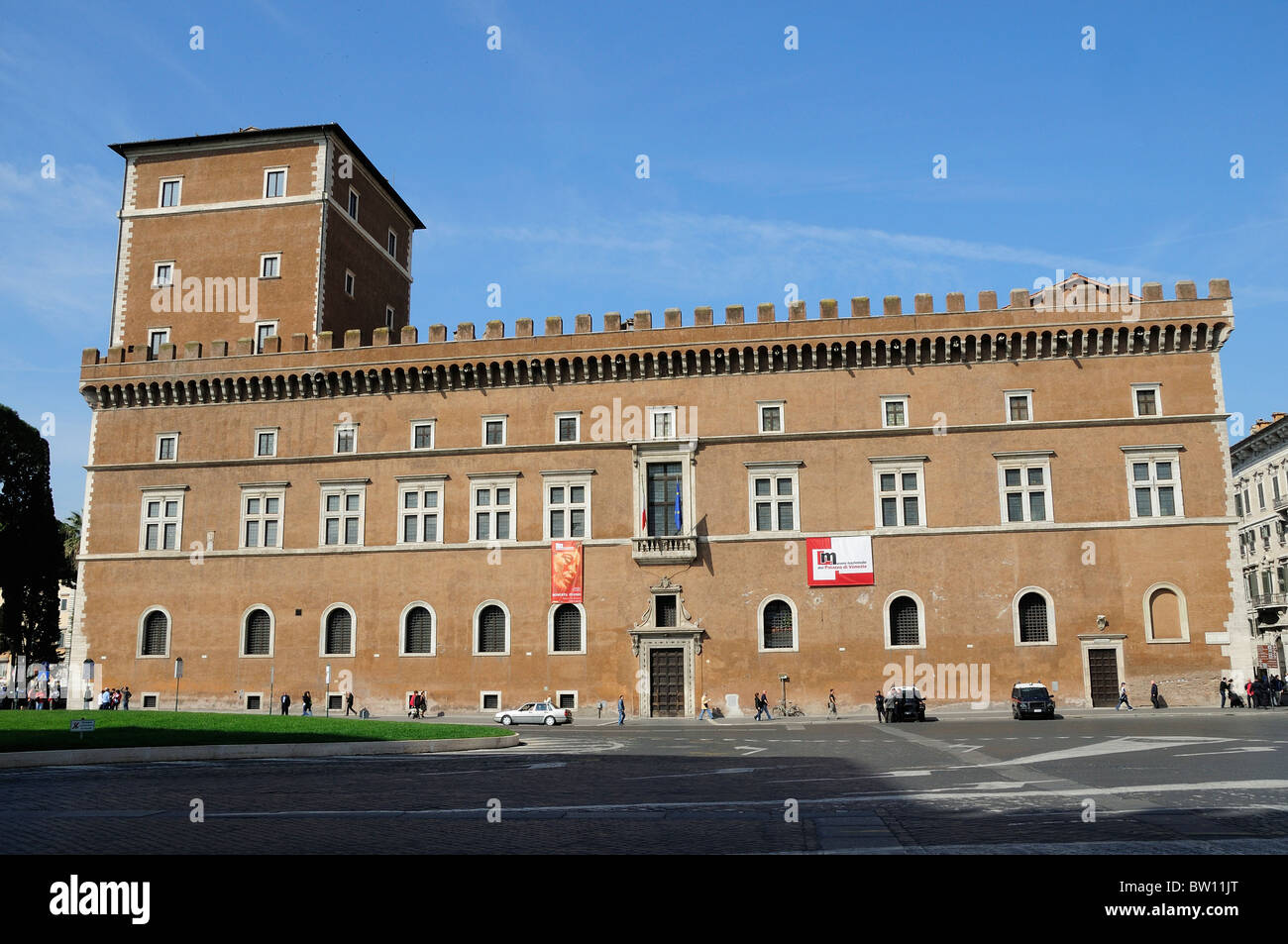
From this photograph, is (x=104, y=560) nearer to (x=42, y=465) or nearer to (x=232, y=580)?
(x=232, y=580)

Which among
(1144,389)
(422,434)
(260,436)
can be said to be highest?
(1144,389)

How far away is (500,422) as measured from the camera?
145 ft

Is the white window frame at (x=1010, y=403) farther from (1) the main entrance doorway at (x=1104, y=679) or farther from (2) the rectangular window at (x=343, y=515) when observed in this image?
(2) the rectangular window at (x=343, y=515)

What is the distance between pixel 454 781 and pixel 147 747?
9964 millimetres

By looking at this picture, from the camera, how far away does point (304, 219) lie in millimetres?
48125

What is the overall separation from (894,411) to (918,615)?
8548 mm

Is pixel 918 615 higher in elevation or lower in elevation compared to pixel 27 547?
lower

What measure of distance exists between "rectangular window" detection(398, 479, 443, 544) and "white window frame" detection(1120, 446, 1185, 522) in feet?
94.3

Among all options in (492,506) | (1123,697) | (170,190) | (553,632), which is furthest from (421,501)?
(1123,697)

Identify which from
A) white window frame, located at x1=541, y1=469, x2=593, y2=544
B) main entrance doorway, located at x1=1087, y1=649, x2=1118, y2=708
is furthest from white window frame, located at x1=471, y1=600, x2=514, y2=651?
main entrance doorway, located at x1=1087, y1=649, x2=1118, y2=708

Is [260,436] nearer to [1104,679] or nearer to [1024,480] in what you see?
[1024,480]

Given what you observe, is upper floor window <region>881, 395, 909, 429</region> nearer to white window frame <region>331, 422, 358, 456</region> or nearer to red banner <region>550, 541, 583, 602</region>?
red banner <region>550, 541, 583, 602</region>

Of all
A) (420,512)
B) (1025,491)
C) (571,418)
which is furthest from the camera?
(420,512)

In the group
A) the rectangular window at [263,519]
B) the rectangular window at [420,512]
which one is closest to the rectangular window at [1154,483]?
the rectangular window at [420,512]
